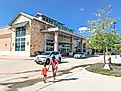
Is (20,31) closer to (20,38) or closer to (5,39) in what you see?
(20,38)

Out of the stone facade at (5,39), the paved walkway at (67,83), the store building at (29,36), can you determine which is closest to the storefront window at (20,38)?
the store building at (29,36)

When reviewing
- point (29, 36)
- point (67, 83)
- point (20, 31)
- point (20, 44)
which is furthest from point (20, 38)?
point (67, 83)

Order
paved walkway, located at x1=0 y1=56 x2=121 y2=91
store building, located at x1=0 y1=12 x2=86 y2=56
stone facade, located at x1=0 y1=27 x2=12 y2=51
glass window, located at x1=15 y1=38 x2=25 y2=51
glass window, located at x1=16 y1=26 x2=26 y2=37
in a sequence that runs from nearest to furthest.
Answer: paved walkway, located at x1=0 y1=56 x2=121 y2=91 < store building, located at x1=0 y1=12 x2=86 y2=56 < glass window, located at x1=15 y1=38 x2=25 y2=51 < glass window, located at x1=16 y1=26 x2=26 y2=37 < stone facade, located at x1=0 y1=27 x2=12 y2=51

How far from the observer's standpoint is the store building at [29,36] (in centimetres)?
4459

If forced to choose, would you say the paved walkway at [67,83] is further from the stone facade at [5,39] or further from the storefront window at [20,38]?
the stone facade at [5,39]

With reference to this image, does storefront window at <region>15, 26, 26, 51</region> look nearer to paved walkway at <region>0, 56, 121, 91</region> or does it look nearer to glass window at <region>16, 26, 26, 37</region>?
glass window at <region>16, 26, 26, 37</region>

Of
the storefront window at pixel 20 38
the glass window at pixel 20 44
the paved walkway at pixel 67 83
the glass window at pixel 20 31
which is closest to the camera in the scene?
the paved walkway at pixel 67 83

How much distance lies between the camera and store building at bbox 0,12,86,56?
4459cm

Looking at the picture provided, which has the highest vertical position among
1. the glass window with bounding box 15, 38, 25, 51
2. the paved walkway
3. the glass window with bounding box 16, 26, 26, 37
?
the glass window with bounding box 16, 26, 26, 37

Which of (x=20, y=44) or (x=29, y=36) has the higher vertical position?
(x=29, y=36)

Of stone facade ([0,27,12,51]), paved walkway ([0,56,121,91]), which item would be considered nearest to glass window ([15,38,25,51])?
stone facade ([0,27,12,51])

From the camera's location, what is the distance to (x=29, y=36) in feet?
146

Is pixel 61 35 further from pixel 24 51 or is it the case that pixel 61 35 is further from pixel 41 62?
pixel 41 62

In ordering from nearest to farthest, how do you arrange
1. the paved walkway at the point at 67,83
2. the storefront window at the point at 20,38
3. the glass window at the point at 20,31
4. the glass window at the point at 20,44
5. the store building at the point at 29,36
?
the paved walkway at the point at 67,83 < the store building at the point at 29,36 < the glass window at the point at 20,44 < the storefront window at the point at 20,38 < the glass window at the point at 20,31
